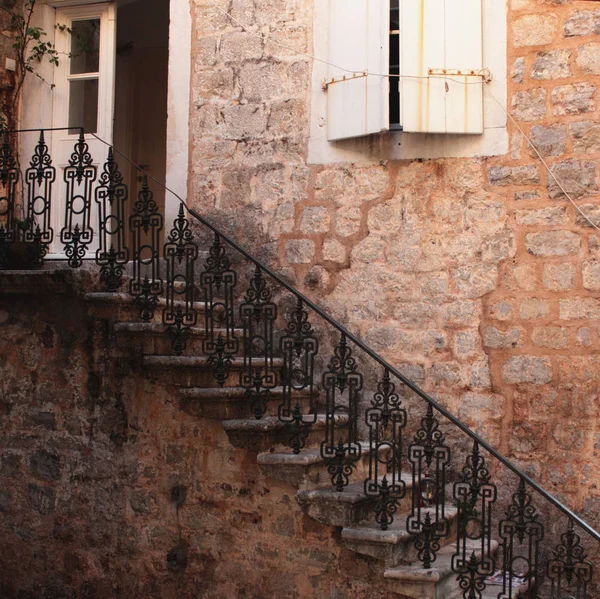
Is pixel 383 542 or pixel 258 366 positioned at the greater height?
pixel 258 366

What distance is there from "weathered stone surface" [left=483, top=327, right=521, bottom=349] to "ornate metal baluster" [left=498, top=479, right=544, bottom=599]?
1.01 meters

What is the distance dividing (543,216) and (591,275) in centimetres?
52

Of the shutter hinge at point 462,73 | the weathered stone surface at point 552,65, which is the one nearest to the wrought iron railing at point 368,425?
the shutter hinge at point 462,73

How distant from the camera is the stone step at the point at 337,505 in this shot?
569 centimetres

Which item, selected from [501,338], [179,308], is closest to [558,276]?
[501,338]

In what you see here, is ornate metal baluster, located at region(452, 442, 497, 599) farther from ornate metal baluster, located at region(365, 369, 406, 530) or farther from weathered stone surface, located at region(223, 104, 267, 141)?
weathered stone surface, located at region(223, 104, 267, 141)

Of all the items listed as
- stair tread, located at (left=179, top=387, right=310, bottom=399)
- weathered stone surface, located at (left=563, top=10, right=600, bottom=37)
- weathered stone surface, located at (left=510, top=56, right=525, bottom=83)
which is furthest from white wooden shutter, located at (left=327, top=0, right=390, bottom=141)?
stair tread, located at (left=179, top=387, right=310, bottom=399)

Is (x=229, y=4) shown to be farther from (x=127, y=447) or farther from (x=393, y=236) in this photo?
(x=127, y=447)

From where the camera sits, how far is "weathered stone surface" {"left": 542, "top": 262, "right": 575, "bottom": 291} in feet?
20.5

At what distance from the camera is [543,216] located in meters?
6.36

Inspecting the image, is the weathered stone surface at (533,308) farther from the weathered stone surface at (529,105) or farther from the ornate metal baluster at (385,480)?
the weathered stone surface at (529,105)

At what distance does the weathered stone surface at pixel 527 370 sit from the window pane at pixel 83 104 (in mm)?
4225

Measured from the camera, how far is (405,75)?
6.60 meters

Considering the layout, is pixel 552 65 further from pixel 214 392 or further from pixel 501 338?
pixel 214 392
